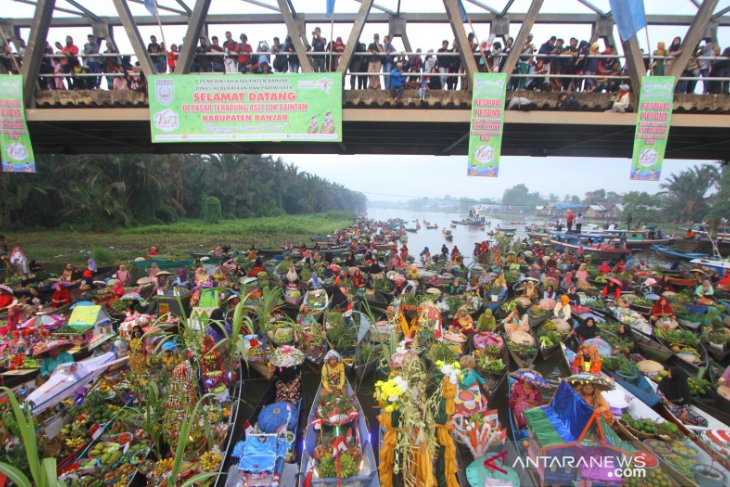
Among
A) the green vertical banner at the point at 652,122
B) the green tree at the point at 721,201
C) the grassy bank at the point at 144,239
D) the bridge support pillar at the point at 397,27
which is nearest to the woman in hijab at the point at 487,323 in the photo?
the green vertical banner at the point at 652,122

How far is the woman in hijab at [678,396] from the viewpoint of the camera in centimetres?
631

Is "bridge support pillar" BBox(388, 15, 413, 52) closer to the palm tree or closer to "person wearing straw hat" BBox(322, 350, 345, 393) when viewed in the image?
"person wearing straw hat" BBox(322, 350, 345, 393)

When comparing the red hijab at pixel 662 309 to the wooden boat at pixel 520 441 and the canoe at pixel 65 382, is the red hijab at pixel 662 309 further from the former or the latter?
the canoe at pixel 65 382

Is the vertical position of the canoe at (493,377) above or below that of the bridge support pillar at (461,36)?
below

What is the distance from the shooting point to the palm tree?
45031 millimetres

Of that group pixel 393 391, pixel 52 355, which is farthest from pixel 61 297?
pixel 393 391

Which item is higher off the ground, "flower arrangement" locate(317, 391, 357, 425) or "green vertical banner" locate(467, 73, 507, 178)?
"green vertical banner" locate(467, 73, 507, 178)

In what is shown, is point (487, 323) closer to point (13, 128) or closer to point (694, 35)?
point (694, 35)

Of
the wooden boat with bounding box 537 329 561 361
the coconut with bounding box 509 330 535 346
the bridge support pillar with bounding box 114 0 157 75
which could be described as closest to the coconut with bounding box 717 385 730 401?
the wooden boat with bounding box 537 329 561 361

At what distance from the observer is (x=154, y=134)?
9727 mm

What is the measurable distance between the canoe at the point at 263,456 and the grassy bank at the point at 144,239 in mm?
18002

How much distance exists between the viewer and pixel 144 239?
2970cm

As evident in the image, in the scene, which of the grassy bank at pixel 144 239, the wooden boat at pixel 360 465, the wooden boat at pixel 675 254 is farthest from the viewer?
the wooden boat at pixel 675 254

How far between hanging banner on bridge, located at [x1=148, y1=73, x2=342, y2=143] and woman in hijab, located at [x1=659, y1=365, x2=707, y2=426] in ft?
31.8
